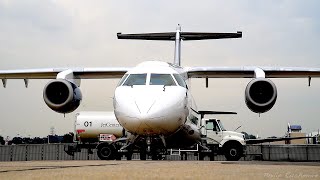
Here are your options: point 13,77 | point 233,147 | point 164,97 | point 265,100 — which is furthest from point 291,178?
point 233,147

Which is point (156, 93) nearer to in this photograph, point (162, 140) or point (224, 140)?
point (162, 140)

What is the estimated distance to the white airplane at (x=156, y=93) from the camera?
494 inches

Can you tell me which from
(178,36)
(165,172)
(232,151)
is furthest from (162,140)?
(232,151)

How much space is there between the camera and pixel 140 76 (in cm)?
1387

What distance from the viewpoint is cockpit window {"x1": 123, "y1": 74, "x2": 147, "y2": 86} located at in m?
13.6

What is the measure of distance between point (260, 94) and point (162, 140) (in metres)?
3.39

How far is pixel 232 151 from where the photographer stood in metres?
22.4

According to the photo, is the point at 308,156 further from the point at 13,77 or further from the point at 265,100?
the point at 13,77

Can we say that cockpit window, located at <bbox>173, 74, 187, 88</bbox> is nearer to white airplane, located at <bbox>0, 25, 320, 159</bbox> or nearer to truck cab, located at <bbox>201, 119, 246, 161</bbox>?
white airplane, located at <bbox>0, 25, 320, 159</bbox>

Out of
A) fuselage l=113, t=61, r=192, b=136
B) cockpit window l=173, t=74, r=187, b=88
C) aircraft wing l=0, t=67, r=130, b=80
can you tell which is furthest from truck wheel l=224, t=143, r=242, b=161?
cockpit window l=173, t=74, r=187, b=88

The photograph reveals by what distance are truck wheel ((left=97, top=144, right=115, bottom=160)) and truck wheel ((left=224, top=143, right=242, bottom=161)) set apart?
5093 mm

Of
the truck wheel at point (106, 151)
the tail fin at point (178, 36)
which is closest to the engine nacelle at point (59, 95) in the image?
the tail fin at point (178, 36)

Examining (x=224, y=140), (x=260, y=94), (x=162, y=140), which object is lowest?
(x=162, y=140)

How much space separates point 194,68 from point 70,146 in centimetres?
1174
